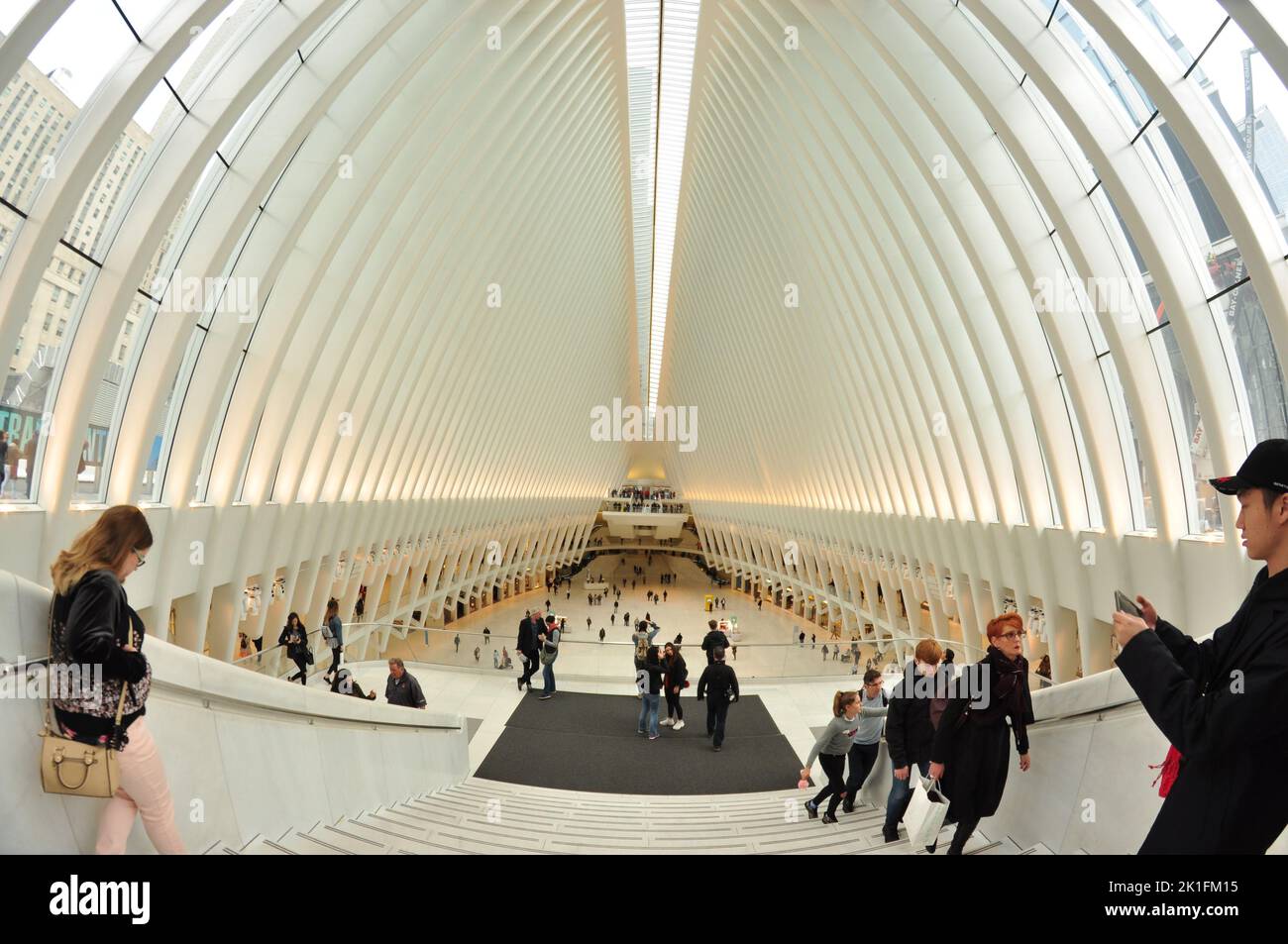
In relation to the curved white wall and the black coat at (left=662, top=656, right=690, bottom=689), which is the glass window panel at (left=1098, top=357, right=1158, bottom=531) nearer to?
Answer: the black coat at (left=662, top=656, right=690, bottom=689)

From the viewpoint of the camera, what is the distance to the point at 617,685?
39.8 ft

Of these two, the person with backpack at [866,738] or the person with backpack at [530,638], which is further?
the person with backpack at [530,638]

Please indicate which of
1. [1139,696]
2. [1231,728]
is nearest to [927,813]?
[1139,696]

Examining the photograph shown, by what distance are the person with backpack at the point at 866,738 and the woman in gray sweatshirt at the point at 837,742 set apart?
3 centimetres

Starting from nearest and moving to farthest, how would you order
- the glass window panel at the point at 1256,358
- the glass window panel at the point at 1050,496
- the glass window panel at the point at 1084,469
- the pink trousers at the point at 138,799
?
the pink trousers at the point at 138,799, the glass window panel at the point at 1256,358, the glass window panel at the point at 1084,469, the glass window panel at the point at 1050,496

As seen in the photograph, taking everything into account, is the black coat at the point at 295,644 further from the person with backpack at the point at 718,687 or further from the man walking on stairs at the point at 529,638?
the person with backpack at the point at 718,687

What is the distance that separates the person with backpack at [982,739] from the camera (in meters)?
3.63

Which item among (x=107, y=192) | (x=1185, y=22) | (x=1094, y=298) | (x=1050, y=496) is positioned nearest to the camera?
(x=1185, y=22)

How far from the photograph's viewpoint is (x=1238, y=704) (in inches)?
69.1

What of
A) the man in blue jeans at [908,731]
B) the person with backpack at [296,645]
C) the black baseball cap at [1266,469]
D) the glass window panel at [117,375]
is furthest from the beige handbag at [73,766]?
the glass window panel at [117,375]

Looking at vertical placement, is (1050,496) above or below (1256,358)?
below

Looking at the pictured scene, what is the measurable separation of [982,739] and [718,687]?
5049 millimetres

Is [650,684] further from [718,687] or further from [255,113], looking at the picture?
[255,113]
